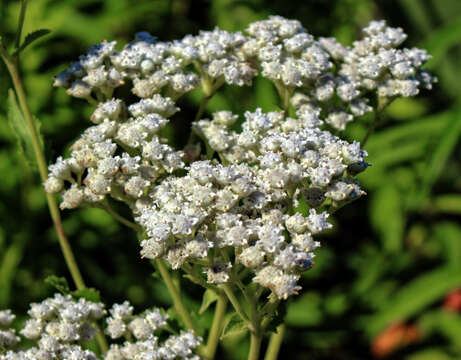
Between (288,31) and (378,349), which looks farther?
(378,349)

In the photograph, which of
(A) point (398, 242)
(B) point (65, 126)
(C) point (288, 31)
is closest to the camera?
(C) point (288, 31)

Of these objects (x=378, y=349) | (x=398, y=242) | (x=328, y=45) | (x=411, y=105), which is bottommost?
(x=378, y=349)

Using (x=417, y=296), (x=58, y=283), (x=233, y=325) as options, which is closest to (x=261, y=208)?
(x=233, y=325)

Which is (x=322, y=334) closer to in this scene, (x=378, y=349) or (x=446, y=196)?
(x=378, y=349)

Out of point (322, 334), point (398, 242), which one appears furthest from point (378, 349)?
point (398, 242)

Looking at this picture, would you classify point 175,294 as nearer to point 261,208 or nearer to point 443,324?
point 261,208

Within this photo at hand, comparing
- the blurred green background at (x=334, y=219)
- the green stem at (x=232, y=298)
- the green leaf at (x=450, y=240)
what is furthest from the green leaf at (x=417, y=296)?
the green stem at (x=232, y=298)
